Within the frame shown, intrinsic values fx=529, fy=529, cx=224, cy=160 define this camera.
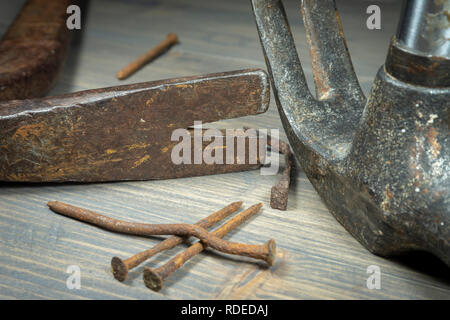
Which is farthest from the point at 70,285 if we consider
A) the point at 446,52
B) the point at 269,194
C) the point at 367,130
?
the point at 446,52

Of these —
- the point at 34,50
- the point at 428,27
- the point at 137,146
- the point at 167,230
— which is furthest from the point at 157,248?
the point at 34,50

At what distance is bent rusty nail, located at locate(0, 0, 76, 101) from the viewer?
5.70ft

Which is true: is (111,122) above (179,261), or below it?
above

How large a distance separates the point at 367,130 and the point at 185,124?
0.48 metres

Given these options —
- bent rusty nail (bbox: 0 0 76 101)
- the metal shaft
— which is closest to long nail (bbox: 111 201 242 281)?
the metal shaft

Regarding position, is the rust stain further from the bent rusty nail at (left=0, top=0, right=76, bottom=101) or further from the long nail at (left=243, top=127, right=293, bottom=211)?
the bent rusty nail at (left=0, top=0, right=76, bottom=101)

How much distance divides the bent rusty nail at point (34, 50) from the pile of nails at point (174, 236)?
24.4 inches

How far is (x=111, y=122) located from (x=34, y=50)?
790mm

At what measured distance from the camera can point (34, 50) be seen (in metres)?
1.92

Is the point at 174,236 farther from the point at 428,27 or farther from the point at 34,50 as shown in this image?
the point at 34,50

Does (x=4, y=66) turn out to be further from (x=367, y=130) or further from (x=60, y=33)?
(x=367, y=130)

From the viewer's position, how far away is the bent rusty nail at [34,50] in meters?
1.74

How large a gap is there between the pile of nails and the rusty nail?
905mm

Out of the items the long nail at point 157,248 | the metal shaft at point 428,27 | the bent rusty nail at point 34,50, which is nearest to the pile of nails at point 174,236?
the long nail at point 157,248
